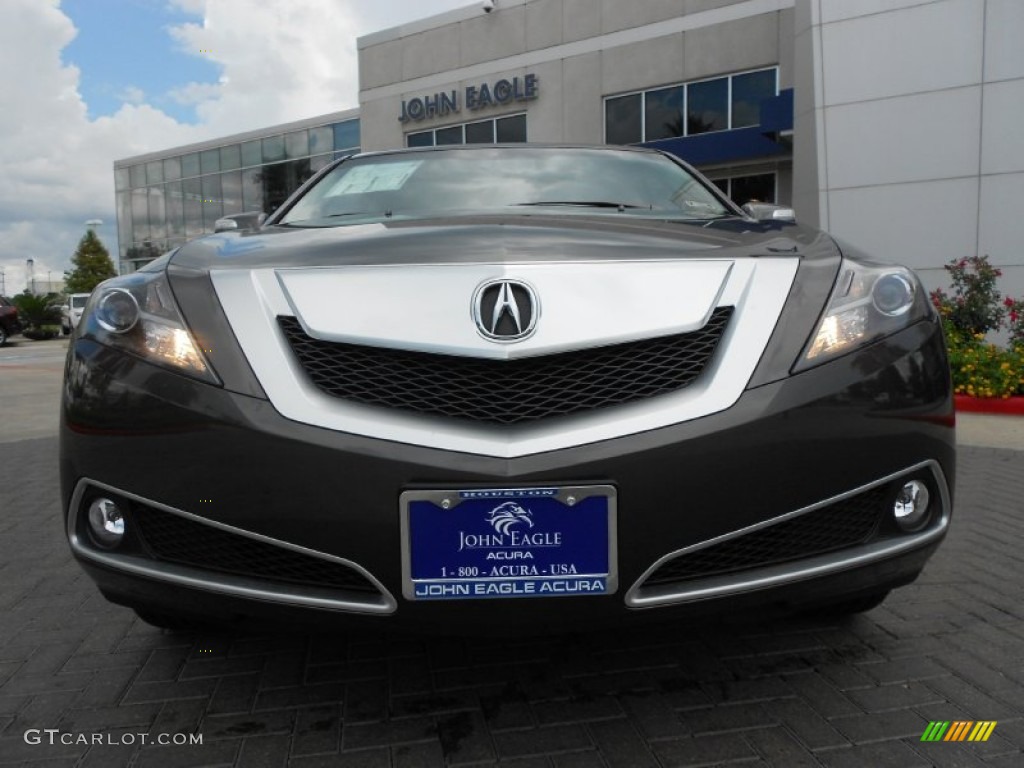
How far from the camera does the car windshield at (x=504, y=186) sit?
2590mm

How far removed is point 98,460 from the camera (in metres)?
1.62

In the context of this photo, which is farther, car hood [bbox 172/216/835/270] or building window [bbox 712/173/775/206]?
building window [bbox 712/173/775/206]

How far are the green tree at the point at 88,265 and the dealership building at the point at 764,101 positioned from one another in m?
28.6

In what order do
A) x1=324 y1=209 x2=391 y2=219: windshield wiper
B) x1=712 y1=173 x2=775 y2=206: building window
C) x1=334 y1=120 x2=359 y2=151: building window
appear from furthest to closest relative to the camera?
x1=334 y1=120 x2=359 y2=151: building window < x1=712 y1=173 x2=775 y2=206: building window < x1=324 y1=209 x2=391 y2=219: windshield wiper

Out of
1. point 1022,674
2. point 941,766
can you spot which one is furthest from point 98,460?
point 1022,674

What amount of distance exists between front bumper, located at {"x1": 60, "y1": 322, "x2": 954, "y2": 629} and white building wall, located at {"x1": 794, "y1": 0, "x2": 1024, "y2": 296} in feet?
34.3

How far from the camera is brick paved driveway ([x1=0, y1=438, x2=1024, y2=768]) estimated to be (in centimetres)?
174

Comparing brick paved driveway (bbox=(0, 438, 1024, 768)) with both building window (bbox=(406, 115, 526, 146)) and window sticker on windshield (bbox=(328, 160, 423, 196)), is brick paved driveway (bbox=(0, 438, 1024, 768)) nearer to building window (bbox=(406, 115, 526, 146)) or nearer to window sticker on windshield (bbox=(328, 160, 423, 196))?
window sticker on windshield (bbox=(328, 160, 423, 196))

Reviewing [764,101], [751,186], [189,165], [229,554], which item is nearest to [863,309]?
[229,554]

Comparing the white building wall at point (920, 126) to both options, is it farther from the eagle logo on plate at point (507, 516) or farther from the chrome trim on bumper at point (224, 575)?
the chrome trim on bumper at point (224, 575)

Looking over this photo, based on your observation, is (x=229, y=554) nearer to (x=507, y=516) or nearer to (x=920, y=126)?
(x=507, y=516)

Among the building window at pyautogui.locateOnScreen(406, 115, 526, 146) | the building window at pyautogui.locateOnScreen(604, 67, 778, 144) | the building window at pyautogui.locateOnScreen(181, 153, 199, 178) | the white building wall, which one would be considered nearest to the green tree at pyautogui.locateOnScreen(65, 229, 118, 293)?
the building window at pyautogui.locateOnScreen(181, 153, 199, 178)

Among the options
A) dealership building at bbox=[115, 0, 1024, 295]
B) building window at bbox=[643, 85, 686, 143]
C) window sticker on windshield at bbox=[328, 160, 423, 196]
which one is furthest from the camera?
building window at bbox=[643, 85, 686, 143]

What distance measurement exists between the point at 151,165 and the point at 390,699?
4033 centimetres
